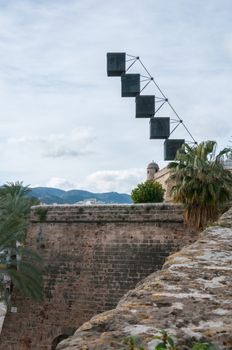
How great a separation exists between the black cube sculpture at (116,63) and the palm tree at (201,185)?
51.8 ft

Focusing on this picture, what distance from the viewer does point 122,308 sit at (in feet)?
8.37

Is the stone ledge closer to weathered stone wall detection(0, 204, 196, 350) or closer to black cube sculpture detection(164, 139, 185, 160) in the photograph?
weathered stone wall detection(0, 204, 196, 350)

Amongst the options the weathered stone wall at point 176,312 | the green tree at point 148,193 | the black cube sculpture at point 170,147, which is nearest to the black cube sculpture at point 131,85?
the black cube sculpture at point 170,147

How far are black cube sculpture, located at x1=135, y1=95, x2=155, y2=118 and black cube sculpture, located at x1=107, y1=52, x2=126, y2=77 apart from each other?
2.20 metres

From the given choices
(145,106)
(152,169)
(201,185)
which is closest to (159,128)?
(145,106)

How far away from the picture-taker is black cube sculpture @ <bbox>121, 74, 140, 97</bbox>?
2861cm

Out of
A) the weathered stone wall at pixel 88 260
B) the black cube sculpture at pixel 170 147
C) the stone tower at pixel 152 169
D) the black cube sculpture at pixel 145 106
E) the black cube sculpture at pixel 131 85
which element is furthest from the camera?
the stone tower at pixel 152 169

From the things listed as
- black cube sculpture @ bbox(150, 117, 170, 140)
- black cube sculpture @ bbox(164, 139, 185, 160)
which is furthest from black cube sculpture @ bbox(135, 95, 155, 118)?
black cube sculpture @ bbox(164, 139, 185, 160)

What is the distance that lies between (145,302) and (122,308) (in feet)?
0.44

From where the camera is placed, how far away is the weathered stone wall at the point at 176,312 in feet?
7.07

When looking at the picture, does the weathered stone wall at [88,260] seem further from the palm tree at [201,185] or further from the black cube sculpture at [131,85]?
the black cube sculpture at [131,85]

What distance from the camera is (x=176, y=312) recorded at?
2465 mm

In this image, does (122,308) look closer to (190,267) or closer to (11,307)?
(190,267)

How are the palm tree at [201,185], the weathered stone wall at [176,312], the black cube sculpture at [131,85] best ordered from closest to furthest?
the weathered stone wall at [176,312] → the palm tree at [201,185] → the black cube sculpture at [131,85]
